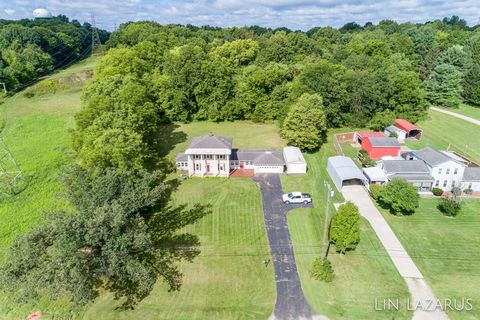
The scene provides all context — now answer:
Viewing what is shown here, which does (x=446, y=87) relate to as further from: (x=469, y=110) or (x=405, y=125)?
(x=405, y=125)

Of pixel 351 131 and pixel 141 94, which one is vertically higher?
pixel 141 94

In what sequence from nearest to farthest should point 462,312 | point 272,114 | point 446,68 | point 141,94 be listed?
point 462,312, point 141,94, point 272,114, point 446,68

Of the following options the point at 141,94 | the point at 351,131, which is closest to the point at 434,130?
the point at 351,131

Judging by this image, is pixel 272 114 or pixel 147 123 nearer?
pixel 147 123

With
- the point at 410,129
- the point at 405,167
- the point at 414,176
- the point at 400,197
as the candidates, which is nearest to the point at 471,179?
the point at 414,176

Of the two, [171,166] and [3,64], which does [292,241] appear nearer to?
[171,166]
